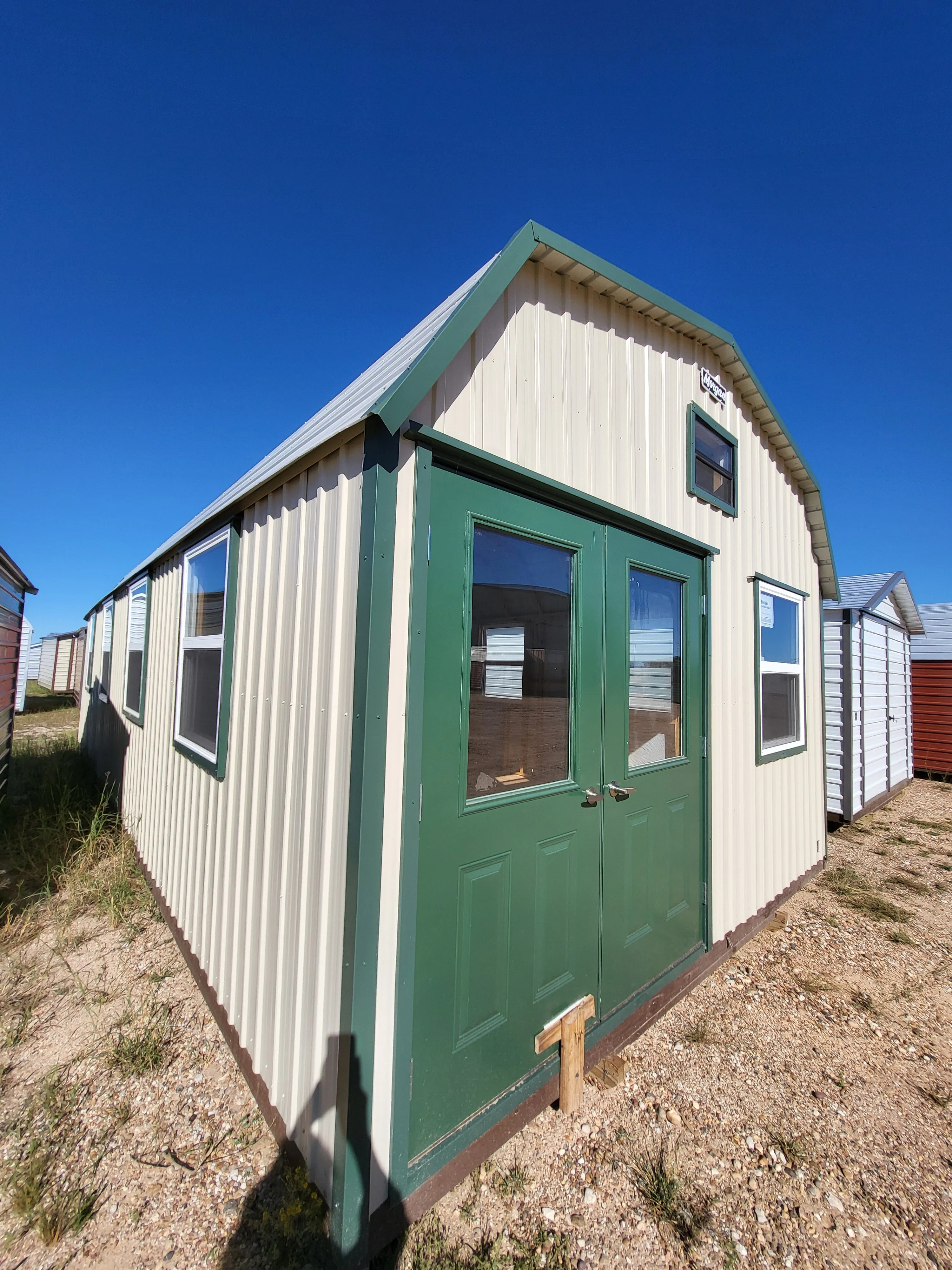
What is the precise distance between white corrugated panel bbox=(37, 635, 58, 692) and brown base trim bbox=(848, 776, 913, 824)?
89.2ft

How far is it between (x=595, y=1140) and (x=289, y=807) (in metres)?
1.83

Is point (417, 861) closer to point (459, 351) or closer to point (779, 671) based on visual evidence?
point (459, 351)

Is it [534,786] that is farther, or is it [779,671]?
[779,671]

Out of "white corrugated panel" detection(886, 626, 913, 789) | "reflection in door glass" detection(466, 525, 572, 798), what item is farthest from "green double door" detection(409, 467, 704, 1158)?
"white corrugated panel" detection(886, 626, 913, 789)

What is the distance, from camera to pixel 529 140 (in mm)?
5000

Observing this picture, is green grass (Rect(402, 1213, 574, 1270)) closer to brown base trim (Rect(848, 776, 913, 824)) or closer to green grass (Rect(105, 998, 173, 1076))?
green grass (Rect(105, 998, 173, 1076))

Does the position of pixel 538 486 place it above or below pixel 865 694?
above

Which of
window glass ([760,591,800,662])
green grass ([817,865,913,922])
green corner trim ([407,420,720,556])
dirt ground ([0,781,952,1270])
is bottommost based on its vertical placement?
green grass ([817,865,913,922])

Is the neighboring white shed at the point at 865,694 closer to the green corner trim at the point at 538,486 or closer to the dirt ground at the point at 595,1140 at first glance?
the dirt ground at the point at 595,1140

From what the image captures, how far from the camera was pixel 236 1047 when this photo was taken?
7.57ft

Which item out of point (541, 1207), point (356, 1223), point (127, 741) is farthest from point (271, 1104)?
point (127, 741)

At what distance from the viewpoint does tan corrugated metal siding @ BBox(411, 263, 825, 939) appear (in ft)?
7.11

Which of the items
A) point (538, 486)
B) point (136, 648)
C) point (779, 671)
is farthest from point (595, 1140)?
point (136, 648)

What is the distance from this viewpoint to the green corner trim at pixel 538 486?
1.85 m
